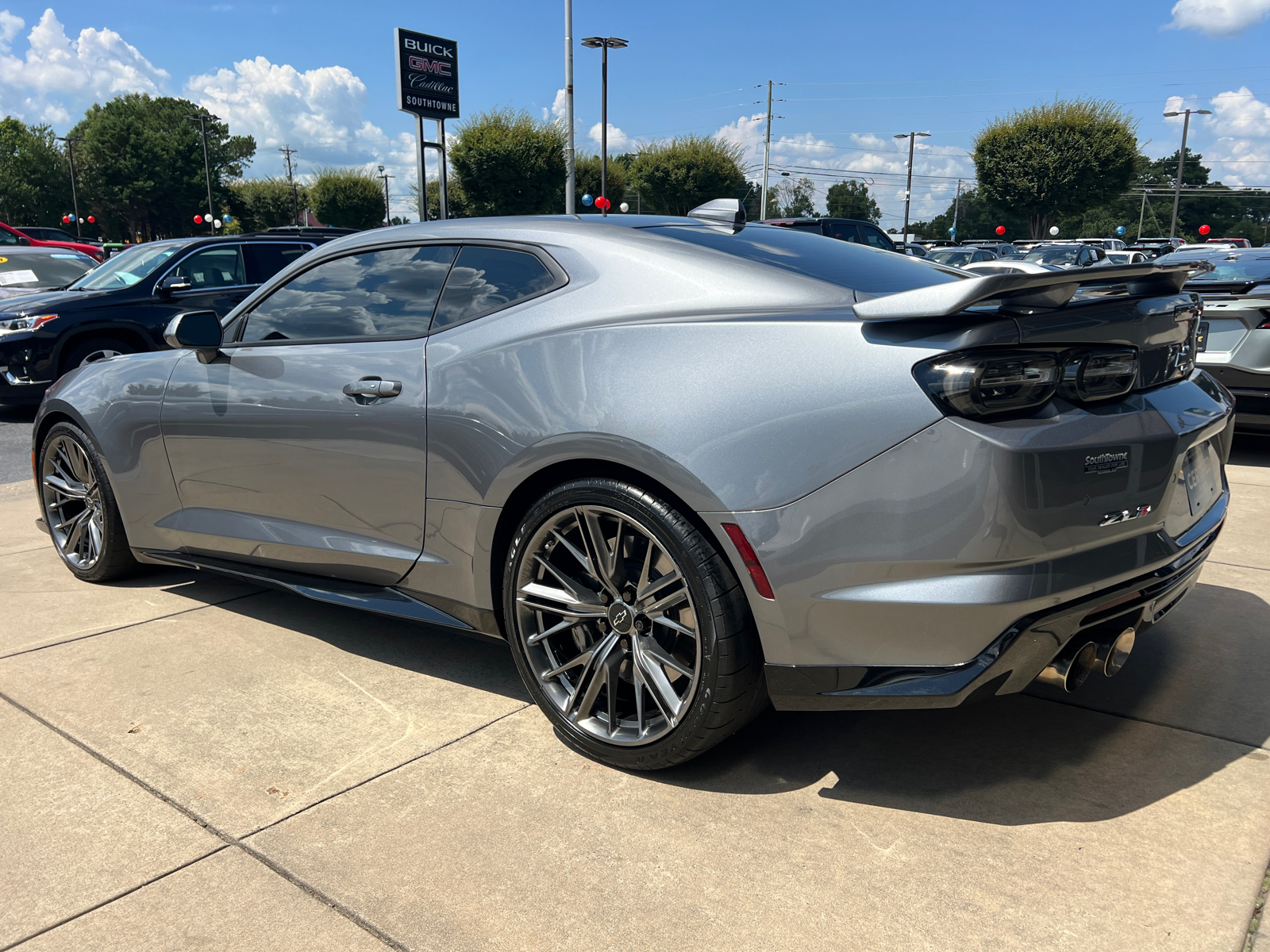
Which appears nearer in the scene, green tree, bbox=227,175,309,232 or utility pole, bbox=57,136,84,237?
utility pole, bbox=57,136,84,237

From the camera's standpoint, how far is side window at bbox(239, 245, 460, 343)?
3.13m

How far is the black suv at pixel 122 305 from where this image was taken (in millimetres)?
9375

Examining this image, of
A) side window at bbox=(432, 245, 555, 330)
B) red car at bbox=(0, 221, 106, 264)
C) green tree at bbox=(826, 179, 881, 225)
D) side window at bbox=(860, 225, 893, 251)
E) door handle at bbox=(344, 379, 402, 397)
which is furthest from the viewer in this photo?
green tree at bbox=(826, 179, 881, 225)

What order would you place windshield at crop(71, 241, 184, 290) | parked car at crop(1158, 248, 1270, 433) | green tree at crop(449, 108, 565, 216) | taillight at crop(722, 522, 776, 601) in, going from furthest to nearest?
green tree at crop(449, 108, 565, 216) → windshield at crop(71, 241, 184, 290) → parked car at crop(1158, 248, 1270, 433) → taillight at crop(722, 522, 776, 601)

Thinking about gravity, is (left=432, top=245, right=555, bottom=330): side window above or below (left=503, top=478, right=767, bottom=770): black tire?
above

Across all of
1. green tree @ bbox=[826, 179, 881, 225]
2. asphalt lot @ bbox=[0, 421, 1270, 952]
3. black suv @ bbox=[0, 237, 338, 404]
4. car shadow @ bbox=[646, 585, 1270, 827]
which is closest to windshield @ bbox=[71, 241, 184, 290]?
black suv @ bbox=[0, 237, 338, 404]

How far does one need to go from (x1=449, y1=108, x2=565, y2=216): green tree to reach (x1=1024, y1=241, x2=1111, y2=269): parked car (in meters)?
24.8

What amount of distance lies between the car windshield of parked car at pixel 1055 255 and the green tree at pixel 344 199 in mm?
50343

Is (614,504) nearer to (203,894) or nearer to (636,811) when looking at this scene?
(636,811)

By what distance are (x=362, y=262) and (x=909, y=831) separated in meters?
2.49

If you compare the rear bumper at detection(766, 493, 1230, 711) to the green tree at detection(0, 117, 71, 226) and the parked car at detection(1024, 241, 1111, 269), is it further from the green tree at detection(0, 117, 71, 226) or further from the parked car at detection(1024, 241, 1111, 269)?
the green tree at detection(0, 117, 71, 226)

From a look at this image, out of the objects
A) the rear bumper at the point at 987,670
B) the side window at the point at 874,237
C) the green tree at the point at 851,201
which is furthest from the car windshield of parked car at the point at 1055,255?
the green tree at the point at 851,201

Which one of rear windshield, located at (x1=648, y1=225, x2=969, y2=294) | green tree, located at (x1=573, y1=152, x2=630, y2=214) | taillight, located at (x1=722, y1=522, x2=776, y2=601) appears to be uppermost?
green tree, located at (x1=573, y1=152, x2=630, y2=214)

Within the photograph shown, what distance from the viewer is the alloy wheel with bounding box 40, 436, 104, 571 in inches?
171
